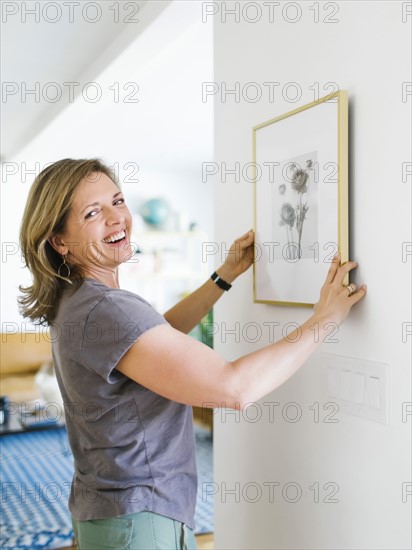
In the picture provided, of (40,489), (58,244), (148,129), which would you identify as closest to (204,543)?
(40,489)

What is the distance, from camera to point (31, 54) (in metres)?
3.05

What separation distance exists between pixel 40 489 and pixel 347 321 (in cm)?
338

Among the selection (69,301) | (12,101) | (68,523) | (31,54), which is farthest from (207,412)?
(69,301)

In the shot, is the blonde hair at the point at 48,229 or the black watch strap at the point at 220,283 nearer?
the blonde hair at the point at 48,229

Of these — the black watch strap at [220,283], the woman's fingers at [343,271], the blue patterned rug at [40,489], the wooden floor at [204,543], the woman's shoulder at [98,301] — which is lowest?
the blue patterned rug at [40,489]

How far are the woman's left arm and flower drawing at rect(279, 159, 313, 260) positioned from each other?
0.19 meters

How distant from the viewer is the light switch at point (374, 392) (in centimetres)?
124

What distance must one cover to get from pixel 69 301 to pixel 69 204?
23cm

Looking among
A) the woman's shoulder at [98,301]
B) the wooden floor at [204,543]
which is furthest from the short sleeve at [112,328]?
the wooden floor at [204,543]

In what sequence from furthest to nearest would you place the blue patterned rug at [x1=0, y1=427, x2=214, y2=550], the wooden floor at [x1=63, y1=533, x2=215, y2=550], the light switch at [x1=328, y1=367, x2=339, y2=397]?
the blue patterned rug at [x1=0, y1=427, x2=214, y2=550], the wooden floor at [x1=63, y1=533, x2=215, y2=550], the light switch at [x1=328, y1=367, x2=339, y2=397]

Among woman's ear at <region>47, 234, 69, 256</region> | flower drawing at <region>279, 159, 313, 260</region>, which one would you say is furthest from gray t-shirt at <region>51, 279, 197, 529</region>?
flower drawing at <region>279, 159, 313, 260</region>

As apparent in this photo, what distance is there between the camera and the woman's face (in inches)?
56.1

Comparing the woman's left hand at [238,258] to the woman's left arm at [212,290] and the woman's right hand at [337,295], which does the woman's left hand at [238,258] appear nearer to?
the woman's left arm at [212,290]

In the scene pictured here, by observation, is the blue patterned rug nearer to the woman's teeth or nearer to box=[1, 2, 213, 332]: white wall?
box=[1, 2, 213, 332]: white wall
